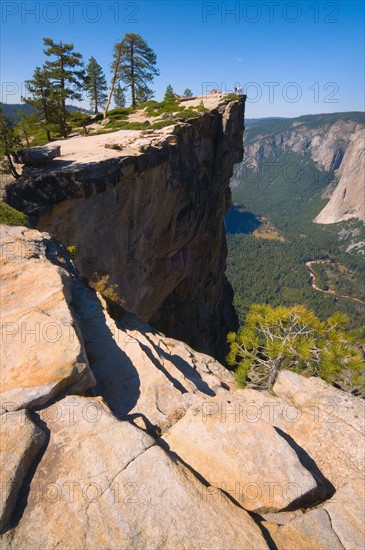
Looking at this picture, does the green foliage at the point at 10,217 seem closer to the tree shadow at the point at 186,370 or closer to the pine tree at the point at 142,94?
the tree shadow at the point at 186,370

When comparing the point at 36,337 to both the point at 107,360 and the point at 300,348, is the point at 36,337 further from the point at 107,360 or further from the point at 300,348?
the point at 300,348

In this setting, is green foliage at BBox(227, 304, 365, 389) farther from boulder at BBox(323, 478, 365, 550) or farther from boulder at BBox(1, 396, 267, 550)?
boulder at BBox(1, 396, 267, 550)

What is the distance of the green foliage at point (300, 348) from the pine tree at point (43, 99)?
73.9 feet

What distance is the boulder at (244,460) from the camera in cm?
562

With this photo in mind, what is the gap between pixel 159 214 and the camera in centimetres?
2950

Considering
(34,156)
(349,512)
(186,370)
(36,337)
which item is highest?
(34,156)

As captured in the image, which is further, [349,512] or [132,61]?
[132,61]

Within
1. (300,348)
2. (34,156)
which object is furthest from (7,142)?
(300,348)

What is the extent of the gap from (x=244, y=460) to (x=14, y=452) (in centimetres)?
398

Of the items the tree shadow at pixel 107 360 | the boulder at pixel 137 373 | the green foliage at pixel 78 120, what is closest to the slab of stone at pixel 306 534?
the boulder at pixel 137 373

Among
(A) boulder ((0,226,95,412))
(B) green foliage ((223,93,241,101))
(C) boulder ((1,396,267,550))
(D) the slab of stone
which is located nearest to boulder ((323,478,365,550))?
(D) the slab of stone

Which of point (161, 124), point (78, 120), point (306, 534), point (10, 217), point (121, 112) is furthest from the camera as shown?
point (121, 112)

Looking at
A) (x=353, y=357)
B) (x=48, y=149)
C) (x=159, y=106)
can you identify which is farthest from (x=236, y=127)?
(x=353, y=357)

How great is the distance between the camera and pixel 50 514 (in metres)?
4.61
